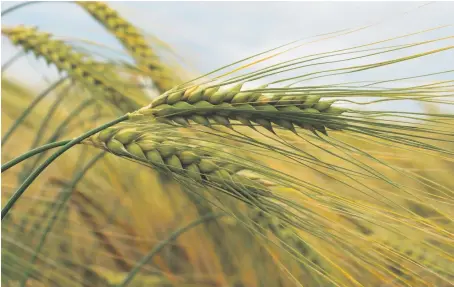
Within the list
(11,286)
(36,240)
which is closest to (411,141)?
(11,286)

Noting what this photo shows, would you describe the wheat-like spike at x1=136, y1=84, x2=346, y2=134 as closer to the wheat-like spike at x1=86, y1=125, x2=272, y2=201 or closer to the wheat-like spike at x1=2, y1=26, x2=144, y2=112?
the wheat-like spike at x1=86, y1=125, x2=272, y2=201

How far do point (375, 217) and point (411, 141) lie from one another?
0.10 m

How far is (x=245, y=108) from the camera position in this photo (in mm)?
838

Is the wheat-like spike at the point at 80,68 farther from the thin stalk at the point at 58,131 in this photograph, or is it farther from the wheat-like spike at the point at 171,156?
the wheat-like spike at the point at 171,156

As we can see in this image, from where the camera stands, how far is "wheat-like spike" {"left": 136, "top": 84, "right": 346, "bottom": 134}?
836 millimetres

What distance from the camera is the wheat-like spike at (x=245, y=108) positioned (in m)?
0.84

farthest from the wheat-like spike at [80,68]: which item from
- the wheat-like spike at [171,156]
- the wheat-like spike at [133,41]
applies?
the wheat-like spike at [171,156]

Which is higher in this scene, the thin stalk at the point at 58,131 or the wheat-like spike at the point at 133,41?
the wheat-like spike at the point at 133,41

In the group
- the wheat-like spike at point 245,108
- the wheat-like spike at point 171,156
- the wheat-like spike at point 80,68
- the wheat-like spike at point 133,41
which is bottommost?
the wheat-like spike at point 171,156

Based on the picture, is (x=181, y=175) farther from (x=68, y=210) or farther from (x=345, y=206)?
(x=68, y=210)

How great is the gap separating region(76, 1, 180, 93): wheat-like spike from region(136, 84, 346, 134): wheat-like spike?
2.76 feet

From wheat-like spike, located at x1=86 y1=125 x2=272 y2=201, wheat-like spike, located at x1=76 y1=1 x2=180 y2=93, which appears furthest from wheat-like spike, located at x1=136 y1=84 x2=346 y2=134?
wheat-like spike, located at x1=76 y1=1 x2=180 y2=93

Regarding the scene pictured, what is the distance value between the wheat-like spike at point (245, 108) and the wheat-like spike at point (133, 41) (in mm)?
843

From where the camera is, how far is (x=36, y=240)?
68.4 inches
